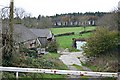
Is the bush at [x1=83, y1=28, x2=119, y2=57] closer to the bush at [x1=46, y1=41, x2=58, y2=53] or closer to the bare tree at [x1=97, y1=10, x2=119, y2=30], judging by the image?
the bare tree at [x1=97, y1=10, x2=119, y2=30]

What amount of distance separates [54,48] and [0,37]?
2350 millimetres

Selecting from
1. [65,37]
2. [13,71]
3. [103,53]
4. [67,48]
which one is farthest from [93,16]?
[13,71]

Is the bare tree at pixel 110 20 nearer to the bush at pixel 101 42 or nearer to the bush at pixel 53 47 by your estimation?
the bush at pixel 101 42

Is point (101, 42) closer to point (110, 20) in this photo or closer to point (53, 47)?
point (110, 20)

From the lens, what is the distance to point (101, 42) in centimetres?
368

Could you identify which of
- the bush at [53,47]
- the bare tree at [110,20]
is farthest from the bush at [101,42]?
the bush at [53,47]

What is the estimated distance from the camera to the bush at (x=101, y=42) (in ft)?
10.8

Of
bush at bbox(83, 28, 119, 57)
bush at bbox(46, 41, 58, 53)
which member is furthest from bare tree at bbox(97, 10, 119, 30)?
bush at bbox(46, 41, 58, 53)

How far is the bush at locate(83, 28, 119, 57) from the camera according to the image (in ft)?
10.8

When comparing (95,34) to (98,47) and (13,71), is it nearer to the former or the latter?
(98,47)

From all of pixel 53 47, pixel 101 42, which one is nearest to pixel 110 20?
pixel 101 42

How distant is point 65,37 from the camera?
12.2 feet

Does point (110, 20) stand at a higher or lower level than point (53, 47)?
higher

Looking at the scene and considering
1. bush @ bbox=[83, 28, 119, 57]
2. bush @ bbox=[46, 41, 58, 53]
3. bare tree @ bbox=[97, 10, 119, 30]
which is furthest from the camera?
bush @ bbox=[46, 41, 58, 53]
